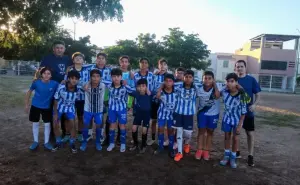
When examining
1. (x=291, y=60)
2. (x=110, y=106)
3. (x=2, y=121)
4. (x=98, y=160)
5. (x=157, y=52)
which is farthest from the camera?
(x=291, y=60)

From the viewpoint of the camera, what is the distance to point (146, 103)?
4.94m

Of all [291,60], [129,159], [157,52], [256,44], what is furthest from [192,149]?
[256,44]

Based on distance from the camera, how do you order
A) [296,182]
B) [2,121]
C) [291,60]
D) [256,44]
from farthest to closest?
[256,44] < [291,60] < [2,121] < [296,182]

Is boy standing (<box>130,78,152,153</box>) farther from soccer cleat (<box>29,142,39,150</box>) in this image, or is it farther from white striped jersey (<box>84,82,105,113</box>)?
soccer cleat (<box>29,142,39,150</box>)

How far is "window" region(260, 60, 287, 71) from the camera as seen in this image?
122 ft

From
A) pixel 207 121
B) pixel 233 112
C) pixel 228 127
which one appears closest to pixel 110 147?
pixel 207 121

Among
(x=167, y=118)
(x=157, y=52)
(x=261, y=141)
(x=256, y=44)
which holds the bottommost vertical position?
(x=261, y=141)

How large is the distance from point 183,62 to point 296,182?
25.4 meters

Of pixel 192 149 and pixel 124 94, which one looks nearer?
pixel 124 94

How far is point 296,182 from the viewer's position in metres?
3.97

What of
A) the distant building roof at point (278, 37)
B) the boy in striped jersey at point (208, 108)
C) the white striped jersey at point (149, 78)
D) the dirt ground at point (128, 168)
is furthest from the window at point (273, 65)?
the boy in striped jersey at point (208, 108)

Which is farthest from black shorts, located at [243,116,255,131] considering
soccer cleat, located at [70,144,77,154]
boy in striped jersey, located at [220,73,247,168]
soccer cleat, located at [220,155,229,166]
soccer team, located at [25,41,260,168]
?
soccer cleat, located at [70,144,77,154]

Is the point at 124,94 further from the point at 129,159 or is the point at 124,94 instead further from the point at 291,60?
the point at 291,60

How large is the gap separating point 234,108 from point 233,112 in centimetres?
7
